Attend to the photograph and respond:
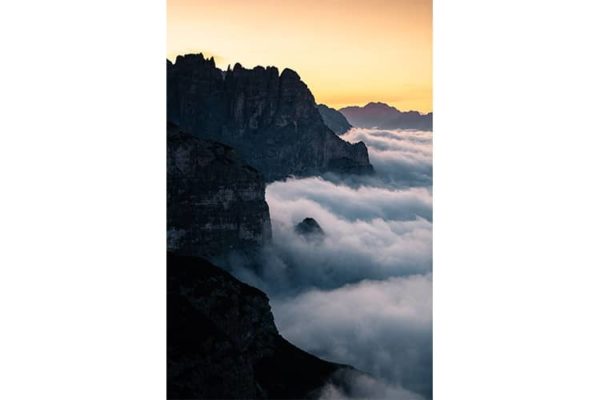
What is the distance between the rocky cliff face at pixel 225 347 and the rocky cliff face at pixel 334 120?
5.40ft

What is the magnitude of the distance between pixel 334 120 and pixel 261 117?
2.18 feet

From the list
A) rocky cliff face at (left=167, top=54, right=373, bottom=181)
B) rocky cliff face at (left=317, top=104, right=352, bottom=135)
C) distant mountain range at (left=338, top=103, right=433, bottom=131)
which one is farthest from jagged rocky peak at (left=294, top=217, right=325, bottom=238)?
distant mountain range at (left=338, top=103, right=433, bottom=131)

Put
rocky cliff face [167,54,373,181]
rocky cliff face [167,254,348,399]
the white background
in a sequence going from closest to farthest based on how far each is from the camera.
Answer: the white background → rocky cliff face [167,254,348,399] → rocky cliff face [167,54,373,181]

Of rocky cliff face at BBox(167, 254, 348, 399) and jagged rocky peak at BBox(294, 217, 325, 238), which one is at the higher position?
jagged rocky peak at BBox(294, 217, 325, 238)

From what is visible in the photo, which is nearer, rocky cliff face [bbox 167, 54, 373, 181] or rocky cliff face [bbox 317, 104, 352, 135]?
rocky cliff face [bbox 167, 54, 373, 181]

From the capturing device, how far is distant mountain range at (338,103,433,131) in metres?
9.18

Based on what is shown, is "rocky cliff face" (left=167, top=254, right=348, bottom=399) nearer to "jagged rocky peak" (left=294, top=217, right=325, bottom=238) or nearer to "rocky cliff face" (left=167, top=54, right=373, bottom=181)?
"jagged rocky peak" (left=294, top=217, right=325, bottom=238)

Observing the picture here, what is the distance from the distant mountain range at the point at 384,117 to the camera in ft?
30.1

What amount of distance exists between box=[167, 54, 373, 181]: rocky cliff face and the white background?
0.81ft
